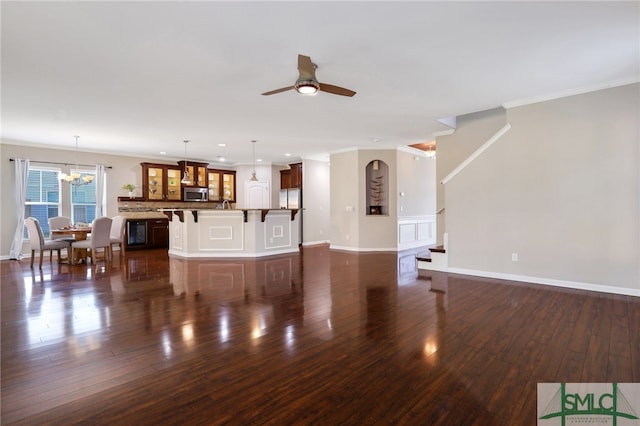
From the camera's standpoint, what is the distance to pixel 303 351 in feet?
8.55

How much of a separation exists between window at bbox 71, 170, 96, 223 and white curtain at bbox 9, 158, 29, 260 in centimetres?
96

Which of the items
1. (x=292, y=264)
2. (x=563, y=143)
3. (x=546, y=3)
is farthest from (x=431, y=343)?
(x=292, y=264)

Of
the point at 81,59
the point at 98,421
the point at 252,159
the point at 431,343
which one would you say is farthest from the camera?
the point at 252,159

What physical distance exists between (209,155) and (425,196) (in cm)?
662

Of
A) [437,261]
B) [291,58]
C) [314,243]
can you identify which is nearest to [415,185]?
[314,243]

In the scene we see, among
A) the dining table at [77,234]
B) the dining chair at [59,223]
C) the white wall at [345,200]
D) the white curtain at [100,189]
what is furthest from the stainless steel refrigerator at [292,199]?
the dining chair at [59,223]

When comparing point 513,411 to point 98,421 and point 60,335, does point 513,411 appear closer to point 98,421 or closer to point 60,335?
point 98,421

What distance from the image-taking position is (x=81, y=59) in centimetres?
339

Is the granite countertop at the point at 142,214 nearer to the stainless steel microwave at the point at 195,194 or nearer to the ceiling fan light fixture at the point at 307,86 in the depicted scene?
the stainless steel microwave at the point at 195,194

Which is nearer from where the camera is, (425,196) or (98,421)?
(98,421)

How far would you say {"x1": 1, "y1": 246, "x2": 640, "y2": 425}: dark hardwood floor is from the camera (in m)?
1.87

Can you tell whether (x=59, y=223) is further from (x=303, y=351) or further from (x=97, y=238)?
(x=303, y=351)

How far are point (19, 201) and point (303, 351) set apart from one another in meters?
8.64

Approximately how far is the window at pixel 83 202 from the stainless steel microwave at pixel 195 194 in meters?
2.39
